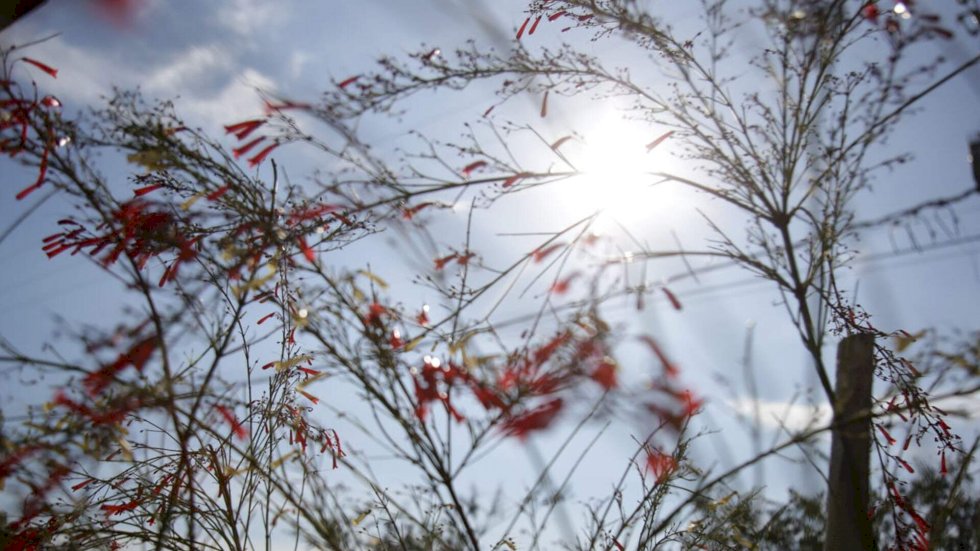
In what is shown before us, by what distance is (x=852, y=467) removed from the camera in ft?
6.44

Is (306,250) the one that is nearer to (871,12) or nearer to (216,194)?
(216,194)

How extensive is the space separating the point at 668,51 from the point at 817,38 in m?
0.50

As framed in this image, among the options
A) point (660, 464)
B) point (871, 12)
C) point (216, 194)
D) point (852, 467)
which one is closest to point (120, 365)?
point (216, 194)

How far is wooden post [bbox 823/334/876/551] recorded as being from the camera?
1.91 m

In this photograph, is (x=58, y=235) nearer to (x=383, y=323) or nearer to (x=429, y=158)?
(x=383, y=323)

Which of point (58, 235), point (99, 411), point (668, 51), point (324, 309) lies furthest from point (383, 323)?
point (668, 51)

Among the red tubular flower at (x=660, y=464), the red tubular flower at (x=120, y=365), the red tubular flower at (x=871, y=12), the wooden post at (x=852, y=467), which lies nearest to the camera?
the red tubular flower at (x=120, y=365)

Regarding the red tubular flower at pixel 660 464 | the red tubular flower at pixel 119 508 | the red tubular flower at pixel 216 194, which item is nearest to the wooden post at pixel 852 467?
the red tubular flower at pixel 660 464

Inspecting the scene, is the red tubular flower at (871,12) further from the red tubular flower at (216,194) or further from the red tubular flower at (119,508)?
the red tubular flower at (119,508)

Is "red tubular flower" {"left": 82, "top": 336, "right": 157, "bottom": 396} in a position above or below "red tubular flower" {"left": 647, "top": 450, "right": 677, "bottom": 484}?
above

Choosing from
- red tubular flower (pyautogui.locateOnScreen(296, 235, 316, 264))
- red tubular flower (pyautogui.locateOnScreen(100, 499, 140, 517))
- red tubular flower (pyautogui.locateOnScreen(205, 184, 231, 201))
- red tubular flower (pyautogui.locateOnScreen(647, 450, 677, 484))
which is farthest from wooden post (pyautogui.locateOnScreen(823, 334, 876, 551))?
red tubular flower (pyautogui.locateOnScreen(100, 499, 140, 517))

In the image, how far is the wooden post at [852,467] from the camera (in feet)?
6.27

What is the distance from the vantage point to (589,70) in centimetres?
269

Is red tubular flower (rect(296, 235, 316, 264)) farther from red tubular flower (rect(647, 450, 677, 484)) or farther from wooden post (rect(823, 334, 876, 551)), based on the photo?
wooden post (rect(823, 334, 876, 551))
